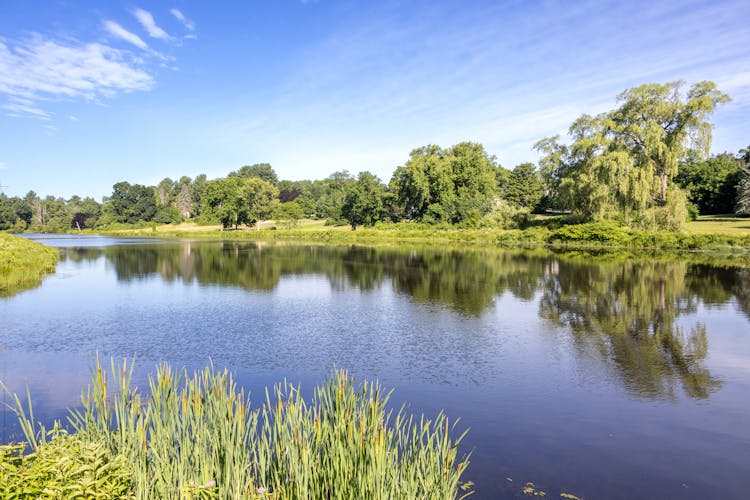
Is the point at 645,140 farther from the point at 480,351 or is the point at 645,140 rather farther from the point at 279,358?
the point at 279,358

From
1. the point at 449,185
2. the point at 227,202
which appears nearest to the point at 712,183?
the point at 449,185

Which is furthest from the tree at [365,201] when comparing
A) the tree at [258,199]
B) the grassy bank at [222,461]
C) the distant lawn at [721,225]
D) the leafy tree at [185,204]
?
the grassy bank at [222,461]

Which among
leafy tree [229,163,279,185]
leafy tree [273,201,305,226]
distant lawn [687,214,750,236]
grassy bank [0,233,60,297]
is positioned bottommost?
grassy bank [0,233,60,297]

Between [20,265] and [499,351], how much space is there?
3126 centimetres

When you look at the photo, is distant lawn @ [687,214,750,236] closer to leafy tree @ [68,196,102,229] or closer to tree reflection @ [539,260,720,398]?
tree reflection @ [539,260,720,398]

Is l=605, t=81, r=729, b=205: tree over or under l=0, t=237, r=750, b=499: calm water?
over

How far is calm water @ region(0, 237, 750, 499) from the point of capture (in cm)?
814

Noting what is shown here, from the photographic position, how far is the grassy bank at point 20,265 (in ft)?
86.5

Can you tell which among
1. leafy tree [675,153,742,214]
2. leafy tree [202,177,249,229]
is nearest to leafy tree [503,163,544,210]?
leafy tree [675,153,742,214]

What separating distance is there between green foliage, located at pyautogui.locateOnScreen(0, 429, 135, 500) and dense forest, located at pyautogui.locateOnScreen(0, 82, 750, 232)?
51427 mm

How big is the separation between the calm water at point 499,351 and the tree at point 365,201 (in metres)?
52.0

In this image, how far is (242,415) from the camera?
537cm

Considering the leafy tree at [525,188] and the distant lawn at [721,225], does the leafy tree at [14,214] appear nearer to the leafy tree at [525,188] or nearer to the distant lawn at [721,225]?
the leafy tree at [525,188]

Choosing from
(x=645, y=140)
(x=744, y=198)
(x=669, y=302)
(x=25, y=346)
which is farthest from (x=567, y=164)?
(x=25, y=346)
